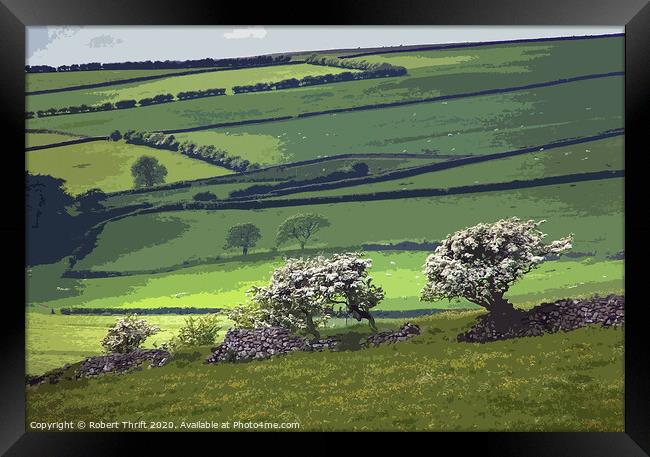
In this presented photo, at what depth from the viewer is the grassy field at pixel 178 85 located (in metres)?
7.89

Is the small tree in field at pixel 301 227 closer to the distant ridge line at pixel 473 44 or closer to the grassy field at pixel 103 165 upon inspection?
the grassy field at pixel 103 165

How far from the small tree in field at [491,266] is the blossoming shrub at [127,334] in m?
3.02

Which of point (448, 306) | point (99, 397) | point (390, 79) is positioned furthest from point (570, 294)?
point (99, 397)

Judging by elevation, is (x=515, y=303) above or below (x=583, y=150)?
below

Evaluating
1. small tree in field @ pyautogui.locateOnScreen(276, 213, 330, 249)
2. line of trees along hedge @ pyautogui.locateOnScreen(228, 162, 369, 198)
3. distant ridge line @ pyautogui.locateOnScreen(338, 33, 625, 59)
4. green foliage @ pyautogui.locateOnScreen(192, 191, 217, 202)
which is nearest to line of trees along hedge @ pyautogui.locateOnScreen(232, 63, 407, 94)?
distant ridge line @ pyautogui.locateOnScreen(338, 33, 625, 59)

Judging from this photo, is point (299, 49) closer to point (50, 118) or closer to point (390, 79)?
point (390, 79)

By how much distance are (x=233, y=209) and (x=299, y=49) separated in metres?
1.85

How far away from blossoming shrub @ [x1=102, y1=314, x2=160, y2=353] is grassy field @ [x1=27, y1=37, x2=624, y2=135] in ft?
6.83

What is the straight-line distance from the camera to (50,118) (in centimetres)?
789

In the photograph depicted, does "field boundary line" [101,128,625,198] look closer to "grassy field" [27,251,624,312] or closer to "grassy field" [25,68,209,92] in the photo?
"grassy field" [27,251,624,312]

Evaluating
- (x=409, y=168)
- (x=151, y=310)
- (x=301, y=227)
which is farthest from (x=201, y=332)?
(x=409, y=168)

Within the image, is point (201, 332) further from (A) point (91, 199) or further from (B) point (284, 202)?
(A) point (91, 199)

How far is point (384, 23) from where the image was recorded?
7.62 meters

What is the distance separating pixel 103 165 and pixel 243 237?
5.55 ft
